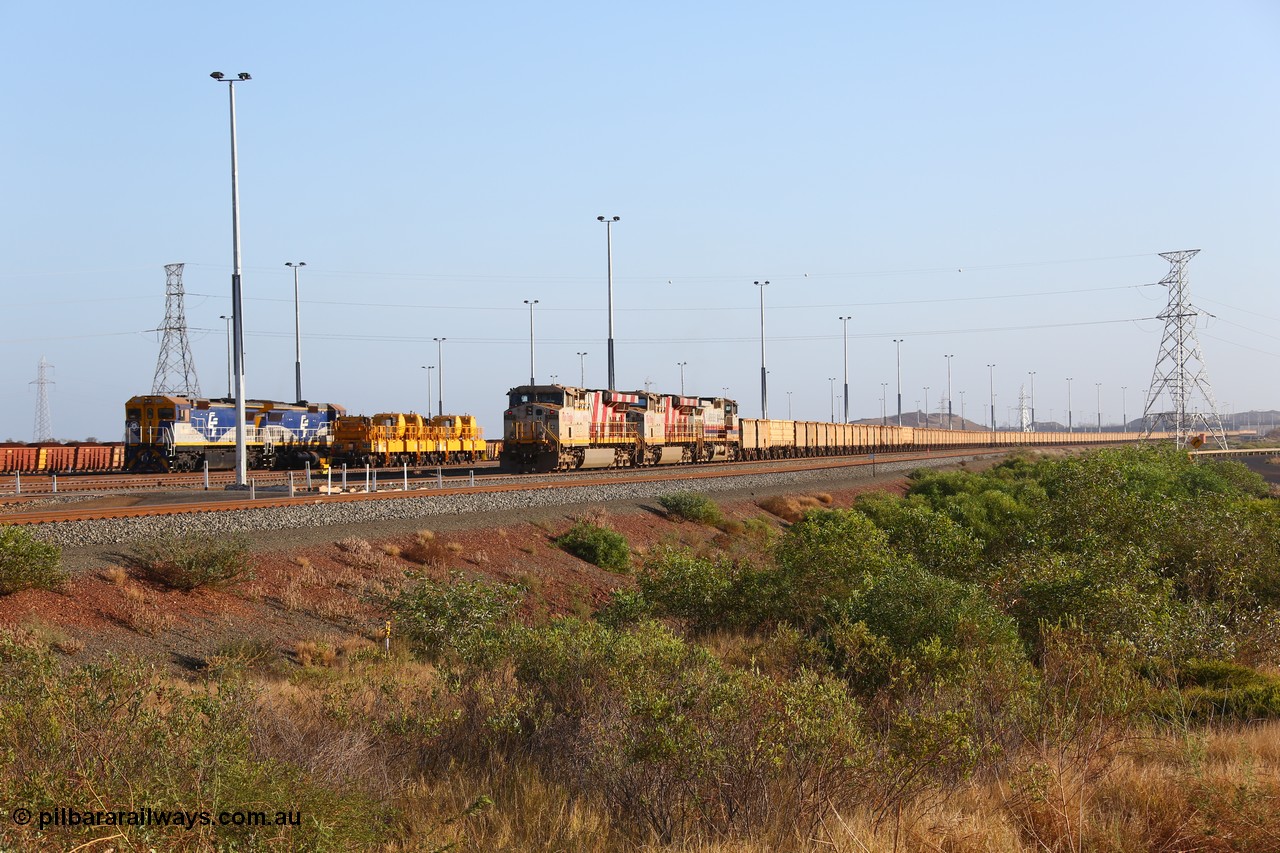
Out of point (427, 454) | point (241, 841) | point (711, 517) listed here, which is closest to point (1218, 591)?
point (711, 517)

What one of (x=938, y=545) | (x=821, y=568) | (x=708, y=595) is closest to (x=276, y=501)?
(x=708, y=595)

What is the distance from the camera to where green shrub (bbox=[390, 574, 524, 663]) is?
576 inches

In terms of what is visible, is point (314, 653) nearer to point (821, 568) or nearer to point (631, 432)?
point (821, 568)

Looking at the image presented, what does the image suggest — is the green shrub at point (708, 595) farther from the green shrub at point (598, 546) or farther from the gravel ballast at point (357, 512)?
the gravel ballast at point (357, 512)

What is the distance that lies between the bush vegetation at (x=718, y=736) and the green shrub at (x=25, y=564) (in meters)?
3.29

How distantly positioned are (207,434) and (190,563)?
104 feet

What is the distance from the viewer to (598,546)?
23.8 meters

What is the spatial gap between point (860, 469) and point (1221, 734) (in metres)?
43.8

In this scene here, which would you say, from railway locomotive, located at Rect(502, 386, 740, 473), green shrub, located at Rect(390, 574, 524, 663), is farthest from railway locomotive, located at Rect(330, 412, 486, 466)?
green shrub, located at Rect(390, 574, 524, 663)

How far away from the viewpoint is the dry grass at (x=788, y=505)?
34.9 m

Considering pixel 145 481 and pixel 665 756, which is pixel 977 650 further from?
pixel 145 481

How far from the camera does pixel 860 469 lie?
5378 centimetres

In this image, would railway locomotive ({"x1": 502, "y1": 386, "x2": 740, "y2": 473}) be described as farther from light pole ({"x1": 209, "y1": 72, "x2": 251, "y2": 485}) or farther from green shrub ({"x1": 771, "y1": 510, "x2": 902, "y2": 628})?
green shrub ({"x1": 771, "y1": 510, "x2": 902, "y2": 628})

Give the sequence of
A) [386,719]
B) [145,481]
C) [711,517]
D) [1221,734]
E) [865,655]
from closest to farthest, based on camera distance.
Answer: [386,719] < [1221,734] < [865,655] < [711,517] < [145,481]
